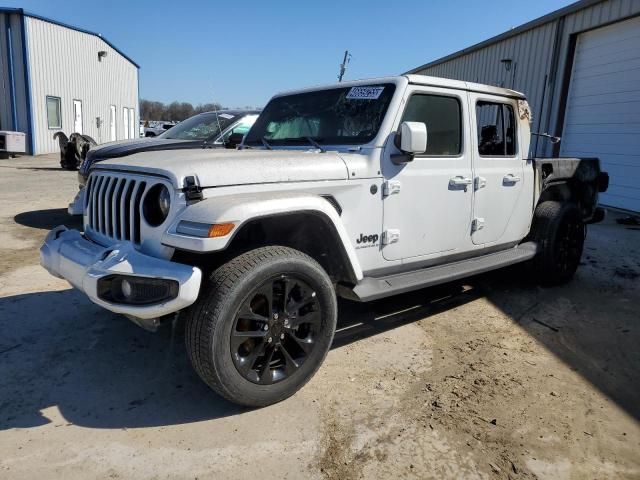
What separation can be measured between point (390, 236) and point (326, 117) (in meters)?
1.08

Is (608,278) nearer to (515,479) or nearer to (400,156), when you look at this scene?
(400,156)

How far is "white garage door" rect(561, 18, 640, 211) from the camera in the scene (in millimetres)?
9461

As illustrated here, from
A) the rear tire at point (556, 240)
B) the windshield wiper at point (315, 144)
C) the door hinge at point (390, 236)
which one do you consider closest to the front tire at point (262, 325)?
the door hinge at point (390, 236)

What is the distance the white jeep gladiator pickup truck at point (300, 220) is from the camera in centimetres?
251

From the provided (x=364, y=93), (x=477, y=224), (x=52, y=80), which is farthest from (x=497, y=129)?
(x=52, y=80)

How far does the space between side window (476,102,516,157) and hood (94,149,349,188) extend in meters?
1.70

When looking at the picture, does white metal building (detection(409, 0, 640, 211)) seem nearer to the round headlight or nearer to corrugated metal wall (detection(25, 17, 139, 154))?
the round headlight

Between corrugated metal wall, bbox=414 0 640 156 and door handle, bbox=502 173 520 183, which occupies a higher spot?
corrugated metal wall, bbox=414 0 640 156

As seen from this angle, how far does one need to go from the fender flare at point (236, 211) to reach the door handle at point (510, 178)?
2071 mm

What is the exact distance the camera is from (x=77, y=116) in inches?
904

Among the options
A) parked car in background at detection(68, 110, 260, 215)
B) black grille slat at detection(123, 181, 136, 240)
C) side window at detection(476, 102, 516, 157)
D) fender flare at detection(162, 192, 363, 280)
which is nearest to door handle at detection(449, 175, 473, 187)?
side window at detection(476, 102, 516, 157)

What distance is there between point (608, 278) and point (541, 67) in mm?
8190

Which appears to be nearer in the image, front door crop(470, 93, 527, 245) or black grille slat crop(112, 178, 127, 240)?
black grille slat crop(112, 178, 127, 240)

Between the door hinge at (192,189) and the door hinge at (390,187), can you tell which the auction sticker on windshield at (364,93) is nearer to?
the door hinge at (390,187)
